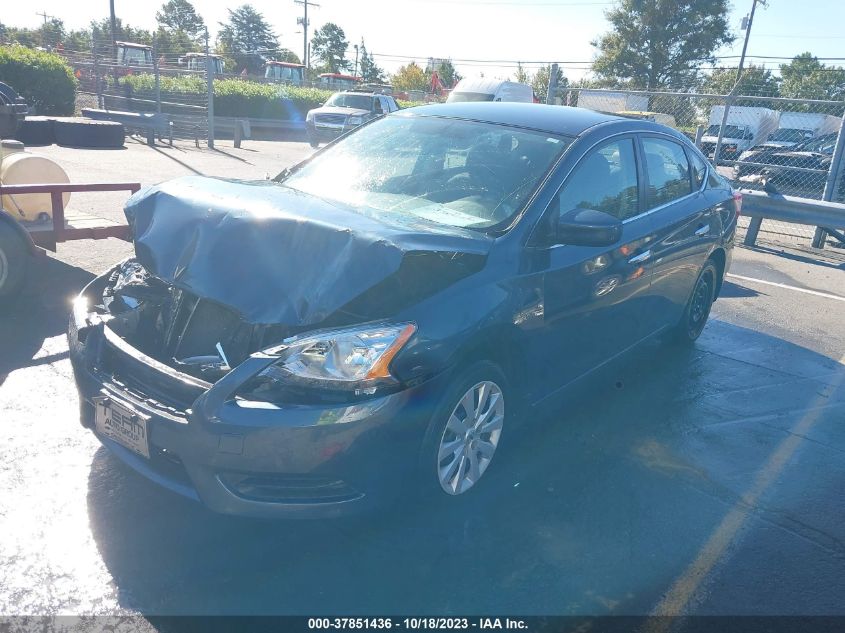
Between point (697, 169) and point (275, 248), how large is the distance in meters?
3.85

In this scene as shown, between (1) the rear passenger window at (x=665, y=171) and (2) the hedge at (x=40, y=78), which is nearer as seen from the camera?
(1) the rear passenger window at (x=665, y=171)

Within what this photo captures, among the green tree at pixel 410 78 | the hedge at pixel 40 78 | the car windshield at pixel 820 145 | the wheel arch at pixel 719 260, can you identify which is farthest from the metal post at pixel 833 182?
the green tree at pixel 410 78

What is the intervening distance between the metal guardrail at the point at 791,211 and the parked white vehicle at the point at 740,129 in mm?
11704

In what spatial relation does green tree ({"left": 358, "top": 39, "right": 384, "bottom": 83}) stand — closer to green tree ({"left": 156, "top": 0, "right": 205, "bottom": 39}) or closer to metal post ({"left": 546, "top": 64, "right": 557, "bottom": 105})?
green tree ({"left": 156, "top": 0, "right": 205, "bottom": 39})

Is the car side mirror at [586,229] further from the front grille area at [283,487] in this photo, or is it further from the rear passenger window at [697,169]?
the rear passenger window at [697,169]

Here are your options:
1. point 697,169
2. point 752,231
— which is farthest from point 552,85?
point 697,169

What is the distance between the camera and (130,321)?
3324 mm

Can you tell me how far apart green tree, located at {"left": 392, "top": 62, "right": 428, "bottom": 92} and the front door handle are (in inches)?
2647

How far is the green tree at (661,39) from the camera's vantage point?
4738cm

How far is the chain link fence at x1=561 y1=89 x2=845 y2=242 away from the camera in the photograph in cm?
1232

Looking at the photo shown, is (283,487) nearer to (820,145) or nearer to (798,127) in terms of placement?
(820,145)

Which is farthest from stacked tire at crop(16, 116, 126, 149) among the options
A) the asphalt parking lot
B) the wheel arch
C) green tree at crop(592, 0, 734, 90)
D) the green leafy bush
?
green tree at crop(592, 0, 734, 90)

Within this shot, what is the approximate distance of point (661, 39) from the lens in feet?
157

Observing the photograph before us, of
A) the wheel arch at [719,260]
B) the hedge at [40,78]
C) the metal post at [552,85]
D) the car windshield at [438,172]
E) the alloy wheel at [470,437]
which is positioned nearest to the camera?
the alloy wheel at [470,437]
